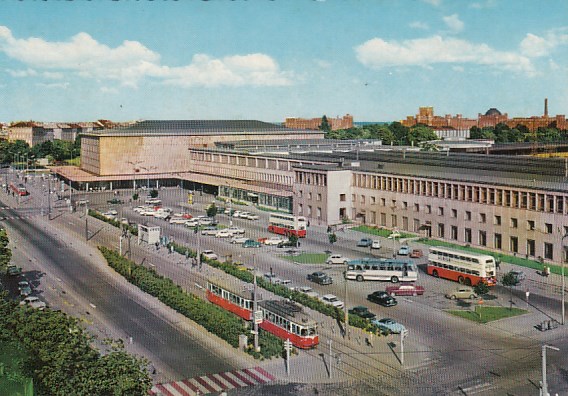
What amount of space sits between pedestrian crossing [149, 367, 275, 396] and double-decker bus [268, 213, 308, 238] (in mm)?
20044

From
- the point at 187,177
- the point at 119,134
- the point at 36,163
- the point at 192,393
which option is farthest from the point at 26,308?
the point at 36,163

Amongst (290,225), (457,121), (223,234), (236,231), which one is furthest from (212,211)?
(457,121)

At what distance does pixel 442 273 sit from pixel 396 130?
69.2 meters

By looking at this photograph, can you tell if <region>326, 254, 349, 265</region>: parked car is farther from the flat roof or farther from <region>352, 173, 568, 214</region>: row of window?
the flat roof

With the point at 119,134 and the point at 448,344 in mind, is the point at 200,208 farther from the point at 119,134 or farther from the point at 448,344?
the point at 448,344

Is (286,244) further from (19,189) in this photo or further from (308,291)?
(19,189)

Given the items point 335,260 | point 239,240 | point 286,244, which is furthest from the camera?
point 239,240

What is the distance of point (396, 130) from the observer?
96.4 metres

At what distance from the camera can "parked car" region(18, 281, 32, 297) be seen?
2644 cm

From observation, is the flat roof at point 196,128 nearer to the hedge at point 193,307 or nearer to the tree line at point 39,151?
the tree line at point 39,151

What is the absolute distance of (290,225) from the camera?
1533 inches

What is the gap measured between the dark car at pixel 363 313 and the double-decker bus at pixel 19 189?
46.2m

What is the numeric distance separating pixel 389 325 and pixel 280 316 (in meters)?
3.56

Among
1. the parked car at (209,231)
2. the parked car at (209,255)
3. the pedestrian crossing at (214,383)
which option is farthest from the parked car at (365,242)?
the pedestrian crossing at (214,383)
